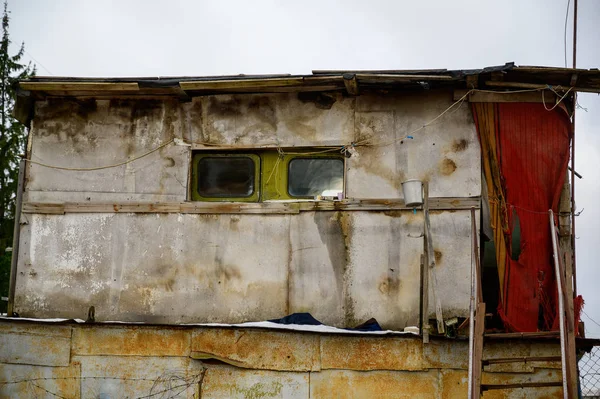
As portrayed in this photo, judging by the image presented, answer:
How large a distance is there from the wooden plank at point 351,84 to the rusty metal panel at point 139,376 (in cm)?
435

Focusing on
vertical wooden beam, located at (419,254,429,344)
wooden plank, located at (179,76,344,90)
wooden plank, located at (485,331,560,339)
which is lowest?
wooden plank, located at (485,331,560,339)

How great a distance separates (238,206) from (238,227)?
0.31 metres

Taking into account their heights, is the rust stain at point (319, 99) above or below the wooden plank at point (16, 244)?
above

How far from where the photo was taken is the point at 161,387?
968 cm

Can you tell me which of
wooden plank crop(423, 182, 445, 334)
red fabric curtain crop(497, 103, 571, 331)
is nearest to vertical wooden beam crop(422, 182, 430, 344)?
wooden plank crop(423, 182, 445, 334)

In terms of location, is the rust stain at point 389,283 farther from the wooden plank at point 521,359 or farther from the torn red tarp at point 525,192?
the wooden plank at point 521,359

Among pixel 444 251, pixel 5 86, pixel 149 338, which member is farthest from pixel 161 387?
pixel 5 86

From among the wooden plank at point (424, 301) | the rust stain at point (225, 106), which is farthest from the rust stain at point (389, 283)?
the rust stain at point (225, 106)

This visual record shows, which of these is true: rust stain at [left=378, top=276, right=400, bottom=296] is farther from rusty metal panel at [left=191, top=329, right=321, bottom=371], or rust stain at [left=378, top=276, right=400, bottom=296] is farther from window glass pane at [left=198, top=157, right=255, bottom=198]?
window glass pane at [left=198, top=157, right=255, bottom=198]

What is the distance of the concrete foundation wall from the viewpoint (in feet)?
29.6

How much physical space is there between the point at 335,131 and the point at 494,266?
2.98m

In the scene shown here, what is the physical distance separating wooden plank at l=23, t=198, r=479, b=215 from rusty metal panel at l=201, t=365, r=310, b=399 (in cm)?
231

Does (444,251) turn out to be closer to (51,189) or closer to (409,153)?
(409,153)

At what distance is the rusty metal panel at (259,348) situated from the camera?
9.34 m
